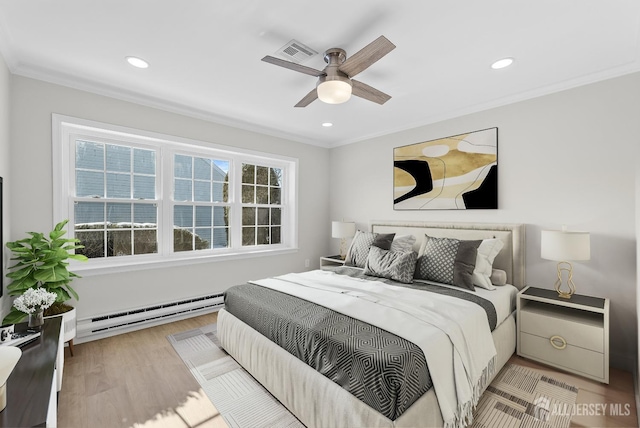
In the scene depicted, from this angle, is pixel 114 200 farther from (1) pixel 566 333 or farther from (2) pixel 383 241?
(1) pixel 566 333

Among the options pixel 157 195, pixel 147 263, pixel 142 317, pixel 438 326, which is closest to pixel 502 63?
pixel 438 326

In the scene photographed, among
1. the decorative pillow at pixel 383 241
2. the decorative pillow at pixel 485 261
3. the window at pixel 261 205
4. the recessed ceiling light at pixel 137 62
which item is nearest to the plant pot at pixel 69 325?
the window at pixel 261 205

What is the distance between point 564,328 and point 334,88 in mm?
2616

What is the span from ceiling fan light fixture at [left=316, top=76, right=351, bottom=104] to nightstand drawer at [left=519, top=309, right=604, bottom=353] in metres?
2.41

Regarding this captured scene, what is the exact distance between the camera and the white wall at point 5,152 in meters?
2.30

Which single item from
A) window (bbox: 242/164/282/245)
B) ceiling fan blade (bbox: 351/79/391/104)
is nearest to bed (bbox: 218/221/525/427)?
ceiling fan blade (bbox: 351/79/391/104)

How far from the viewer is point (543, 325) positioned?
8.12ft

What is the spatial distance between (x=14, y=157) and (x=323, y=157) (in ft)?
12.3

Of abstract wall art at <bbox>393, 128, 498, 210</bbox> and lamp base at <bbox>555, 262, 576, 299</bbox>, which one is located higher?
abstract wall art at <bbox>393, 128, 498, 210</bbox>

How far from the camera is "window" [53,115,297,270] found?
9.86 ft

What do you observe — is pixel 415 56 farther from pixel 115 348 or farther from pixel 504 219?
pixel 115 348

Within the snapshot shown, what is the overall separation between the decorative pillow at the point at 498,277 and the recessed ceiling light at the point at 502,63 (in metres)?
1.89

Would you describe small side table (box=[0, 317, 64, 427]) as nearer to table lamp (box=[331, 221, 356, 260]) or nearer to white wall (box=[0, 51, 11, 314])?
white wall (box=[0, 51, 11, 314])

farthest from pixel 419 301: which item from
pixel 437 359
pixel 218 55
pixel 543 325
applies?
pixel 218 55
